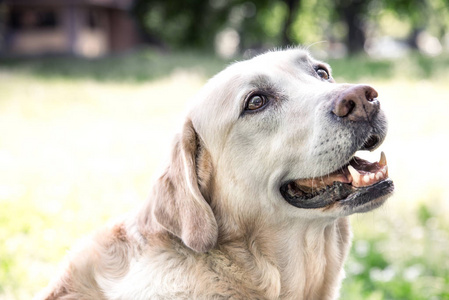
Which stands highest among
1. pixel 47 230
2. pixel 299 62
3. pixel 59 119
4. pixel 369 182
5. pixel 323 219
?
pixel 299 62

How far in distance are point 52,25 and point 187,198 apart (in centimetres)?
3214

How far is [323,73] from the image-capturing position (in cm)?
395

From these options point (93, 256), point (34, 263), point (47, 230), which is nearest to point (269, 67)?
point (93, 256)

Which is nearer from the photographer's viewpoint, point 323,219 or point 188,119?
point 323,219

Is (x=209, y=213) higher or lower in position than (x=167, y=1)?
higher

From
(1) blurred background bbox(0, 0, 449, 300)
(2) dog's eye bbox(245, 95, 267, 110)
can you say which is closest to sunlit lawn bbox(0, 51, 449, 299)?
(1) blurred background bbox(0, 0, 449, 300)

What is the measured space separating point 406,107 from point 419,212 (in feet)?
23.6

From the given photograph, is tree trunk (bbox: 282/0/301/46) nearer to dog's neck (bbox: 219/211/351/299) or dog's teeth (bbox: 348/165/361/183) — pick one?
dog's neck (bbox: 219/211/351/299)

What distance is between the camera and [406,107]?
1297 cm

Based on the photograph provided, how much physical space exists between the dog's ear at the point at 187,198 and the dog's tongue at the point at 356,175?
→ 608 millimetres

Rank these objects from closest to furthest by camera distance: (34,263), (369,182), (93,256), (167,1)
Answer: (369,182), (93,256), (34,263), (167,1)

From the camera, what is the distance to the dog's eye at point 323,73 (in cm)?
391

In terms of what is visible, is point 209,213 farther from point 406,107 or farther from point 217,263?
point 406,107

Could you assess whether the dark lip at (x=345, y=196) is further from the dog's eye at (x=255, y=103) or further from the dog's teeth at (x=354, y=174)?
the dog's eye at (x=255, y=103)
